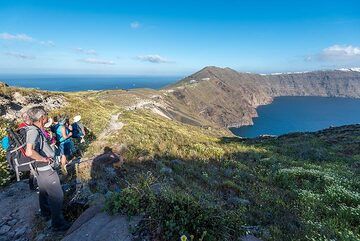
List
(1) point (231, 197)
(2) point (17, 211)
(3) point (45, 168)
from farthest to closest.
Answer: (1) point (231, 197) → (2) point (17, 211) → (3) point (45, 168)

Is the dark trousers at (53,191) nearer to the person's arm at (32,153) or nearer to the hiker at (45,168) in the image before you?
the hiker at (45,168)

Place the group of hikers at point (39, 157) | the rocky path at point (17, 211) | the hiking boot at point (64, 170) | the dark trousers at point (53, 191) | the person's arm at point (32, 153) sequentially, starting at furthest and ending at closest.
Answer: the hiking boot at point (64, 170) → the rocky path at point (17, 211) → the dark trousers at point (53, 191) → the group of hikers at point (39, 157) → the person's arm at point (32, 153)

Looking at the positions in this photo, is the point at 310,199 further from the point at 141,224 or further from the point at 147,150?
the point at 147,150

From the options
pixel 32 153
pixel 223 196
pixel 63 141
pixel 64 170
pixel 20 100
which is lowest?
pixel 223 196

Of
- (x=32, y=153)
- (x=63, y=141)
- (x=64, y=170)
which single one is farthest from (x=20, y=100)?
(x=32, y=153)

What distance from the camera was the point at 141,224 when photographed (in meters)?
6.75

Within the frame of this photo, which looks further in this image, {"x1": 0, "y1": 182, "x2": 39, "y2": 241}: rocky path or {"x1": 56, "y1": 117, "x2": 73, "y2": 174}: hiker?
{"x1": 56, "y1": 117, "x2": 73, "y2": 174}: hiker

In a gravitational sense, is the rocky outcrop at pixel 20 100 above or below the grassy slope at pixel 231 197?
above

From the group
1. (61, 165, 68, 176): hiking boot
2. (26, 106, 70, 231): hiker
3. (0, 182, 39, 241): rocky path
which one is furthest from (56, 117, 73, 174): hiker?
(26, 106, 70, 231): hiker

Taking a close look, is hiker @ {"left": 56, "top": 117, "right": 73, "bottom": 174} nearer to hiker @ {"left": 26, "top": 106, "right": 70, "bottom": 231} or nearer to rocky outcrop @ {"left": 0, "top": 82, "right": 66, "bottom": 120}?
hiker @ {"left": 26, "top": 106, "right": 70, "bottom": 231}

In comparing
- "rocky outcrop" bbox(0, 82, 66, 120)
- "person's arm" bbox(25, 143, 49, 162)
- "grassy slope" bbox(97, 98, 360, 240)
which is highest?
"person's arm" bbox(25, 143, 49, 162)

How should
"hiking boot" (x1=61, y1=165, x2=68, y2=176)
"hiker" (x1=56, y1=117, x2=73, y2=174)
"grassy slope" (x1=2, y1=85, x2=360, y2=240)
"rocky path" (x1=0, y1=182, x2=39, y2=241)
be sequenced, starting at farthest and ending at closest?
"hiker" (x1=56, y1=117, x2=73, y2=174) < "hiking boot" (x1=61, y1=165, x2=68, y2=176) < "rocky path" (x1=0, y1=182, x2=39, y2=241) < "grassy slope" (x1=2, y1=85, x2=360, y2=240)

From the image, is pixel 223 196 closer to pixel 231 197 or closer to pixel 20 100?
pixel 231 197

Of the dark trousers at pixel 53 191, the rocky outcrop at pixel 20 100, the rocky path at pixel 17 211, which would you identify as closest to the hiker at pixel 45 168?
the dark trousers at pixel 53 191
